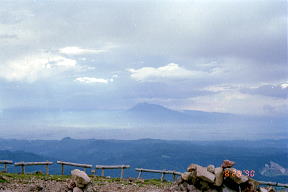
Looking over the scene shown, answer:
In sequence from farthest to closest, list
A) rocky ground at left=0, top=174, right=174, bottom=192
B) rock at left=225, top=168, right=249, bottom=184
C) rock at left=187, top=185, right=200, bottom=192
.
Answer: rocky ground at left=0, top=174, right=174, bottom=192
rock at left=187, top=185, right=200, bottom=192
rock at left=225, top=168, right=249, bottom=184

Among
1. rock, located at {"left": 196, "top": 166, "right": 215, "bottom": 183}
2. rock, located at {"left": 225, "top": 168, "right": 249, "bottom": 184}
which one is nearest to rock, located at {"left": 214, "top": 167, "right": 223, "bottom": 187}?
rock, located at {"left": 196, "top": 166, "right": 215, "bottom": 183}

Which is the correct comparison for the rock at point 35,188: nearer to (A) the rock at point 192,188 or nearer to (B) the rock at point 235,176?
(A) the rock at point 192,188

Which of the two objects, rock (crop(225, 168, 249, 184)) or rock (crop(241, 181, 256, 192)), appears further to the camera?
rock (crop(241, 181, 256, 192))

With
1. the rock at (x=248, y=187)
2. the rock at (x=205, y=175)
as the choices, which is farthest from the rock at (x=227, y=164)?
the rock at (x=248, y=187)

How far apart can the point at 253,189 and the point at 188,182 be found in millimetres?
4646

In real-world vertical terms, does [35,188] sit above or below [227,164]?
below

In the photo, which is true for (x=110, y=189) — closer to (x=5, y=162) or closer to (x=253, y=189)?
(x=253, y=189)

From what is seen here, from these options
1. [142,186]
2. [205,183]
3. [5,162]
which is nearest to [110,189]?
[142,186]

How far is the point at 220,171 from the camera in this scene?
71.1 ft

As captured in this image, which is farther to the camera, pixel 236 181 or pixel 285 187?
pixel 285 187

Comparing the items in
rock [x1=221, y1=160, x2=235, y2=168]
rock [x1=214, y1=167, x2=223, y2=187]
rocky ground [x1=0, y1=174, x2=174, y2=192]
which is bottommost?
rocky ground [x1=0, y1=174, x2=174, y2=192]

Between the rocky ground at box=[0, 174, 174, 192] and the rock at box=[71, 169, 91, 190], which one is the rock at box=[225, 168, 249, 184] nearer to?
the rocky ground at box=[0, 174, 174, 192]

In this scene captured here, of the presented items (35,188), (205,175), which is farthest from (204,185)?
(35,188)

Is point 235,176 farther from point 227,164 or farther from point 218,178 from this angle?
point 218,178
